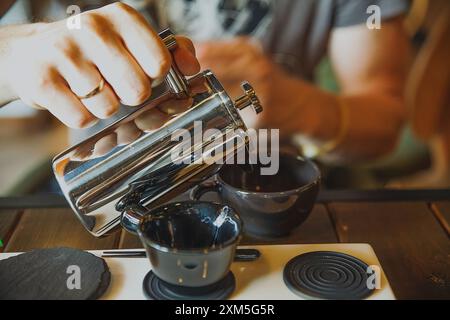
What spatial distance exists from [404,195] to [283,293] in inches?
12.6

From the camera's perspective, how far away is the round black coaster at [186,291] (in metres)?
0.53

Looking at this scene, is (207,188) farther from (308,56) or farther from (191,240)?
(308,56)

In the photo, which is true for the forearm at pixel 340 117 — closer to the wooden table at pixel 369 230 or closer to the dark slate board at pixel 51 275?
the wooden table at pixel 369 230

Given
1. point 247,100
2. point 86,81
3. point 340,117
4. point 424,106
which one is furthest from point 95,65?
point 424,106

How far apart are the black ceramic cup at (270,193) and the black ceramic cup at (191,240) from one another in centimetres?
7

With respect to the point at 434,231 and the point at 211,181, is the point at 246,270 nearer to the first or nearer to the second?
the point at 211,181

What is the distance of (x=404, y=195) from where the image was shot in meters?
0.80

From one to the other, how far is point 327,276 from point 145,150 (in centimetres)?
20

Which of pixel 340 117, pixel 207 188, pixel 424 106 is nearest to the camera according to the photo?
pixel 207 188

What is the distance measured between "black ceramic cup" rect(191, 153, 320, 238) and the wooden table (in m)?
0.02

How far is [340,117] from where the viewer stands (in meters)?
1.21

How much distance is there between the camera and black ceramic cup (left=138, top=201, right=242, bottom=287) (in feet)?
1.65

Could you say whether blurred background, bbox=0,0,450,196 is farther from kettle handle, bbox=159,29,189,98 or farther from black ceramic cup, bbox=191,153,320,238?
kettle handle, bbox=159,29,189,98
